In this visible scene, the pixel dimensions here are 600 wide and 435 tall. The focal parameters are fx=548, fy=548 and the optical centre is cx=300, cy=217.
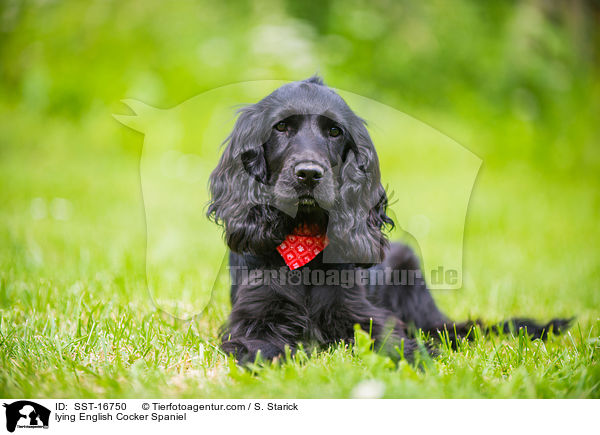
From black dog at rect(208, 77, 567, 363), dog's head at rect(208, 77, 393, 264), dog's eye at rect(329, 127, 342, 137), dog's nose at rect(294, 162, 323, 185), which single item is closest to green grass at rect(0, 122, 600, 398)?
black dog at rect(208, 77, 567, 363)

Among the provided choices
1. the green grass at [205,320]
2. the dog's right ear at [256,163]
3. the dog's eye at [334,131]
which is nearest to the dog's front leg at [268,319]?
the green grass at [205,320]

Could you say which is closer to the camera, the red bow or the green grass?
the green grass

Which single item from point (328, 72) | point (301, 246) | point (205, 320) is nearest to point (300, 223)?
A: point (301, 246)

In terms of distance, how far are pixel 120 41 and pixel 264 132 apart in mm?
5471

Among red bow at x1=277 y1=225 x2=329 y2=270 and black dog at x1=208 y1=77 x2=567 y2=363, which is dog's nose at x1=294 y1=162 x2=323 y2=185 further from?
red bow at x1=277 y1=225 x2=329 y2=270

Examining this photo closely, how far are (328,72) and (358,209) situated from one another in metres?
2.77

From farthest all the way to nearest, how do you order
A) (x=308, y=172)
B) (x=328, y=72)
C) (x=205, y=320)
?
(x=328, y=72)
(x=205, y=320)
(x=308, y=172)

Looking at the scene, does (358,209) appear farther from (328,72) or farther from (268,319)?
(328,72)

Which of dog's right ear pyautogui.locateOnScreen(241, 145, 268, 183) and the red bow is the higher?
dog's right ear pyautogui.locateOnScreen(241, 145, 268, 183)

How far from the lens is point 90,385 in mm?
1947
